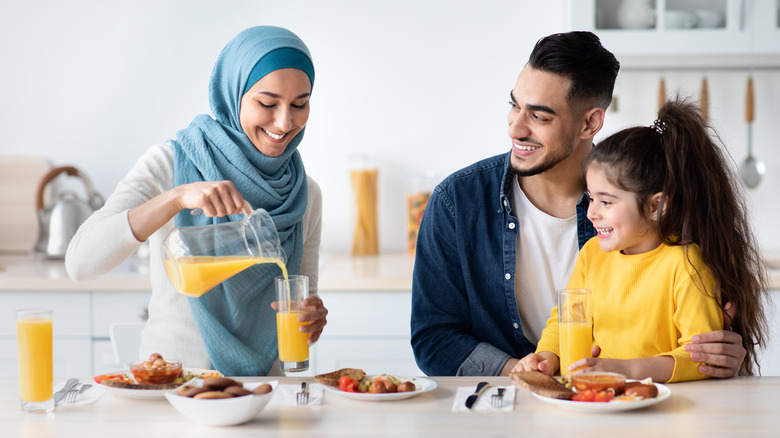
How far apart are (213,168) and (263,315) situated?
354mm

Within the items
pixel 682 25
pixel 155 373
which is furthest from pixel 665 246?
pixel 682 25

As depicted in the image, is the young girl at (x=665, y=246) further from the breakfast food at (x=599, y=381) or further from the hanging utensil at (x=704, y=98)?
the hanging utensil at (x=704, y=98)

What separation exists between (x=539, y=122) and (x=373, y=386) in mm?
784

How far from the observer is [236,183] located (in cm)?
179

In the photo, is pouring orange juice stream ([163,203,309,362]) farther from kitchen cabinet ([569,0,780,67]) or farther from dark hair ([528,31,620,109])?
kitchen cabinet ([569,0,780,67])

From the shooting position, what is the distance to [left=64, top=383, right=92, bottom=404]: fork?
4.33ft

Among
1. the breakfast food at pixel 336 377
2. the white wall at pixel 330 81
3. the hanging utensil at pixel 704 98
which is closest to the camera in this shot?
the breakfast food at pixel 336 377

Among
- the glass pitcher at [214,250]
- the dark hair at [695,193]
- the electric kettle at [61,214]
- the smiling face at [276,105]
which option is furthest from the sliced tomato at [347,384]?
the electric kettle at [61,214]

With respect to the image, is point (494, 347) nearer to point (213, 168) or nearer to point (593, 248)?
point (593, 248)

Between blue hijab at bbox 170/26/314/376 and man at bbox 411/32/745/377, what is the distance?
35cm

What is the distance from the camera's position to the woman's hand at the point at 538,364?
1509mm

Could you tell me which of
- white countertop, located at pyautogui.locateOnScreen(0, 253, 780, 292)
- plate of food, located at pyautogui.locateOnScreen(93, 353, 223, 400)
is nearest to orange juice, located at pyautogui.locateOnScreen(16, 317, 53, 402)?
plate of food, located at pyautogui.locateOnScreen(93, 353, 223, 400)

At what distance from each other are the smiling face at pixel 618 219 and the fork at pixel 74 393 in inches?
41.1

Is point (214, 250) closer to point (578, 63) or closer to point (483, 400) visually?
point (483, 400)
